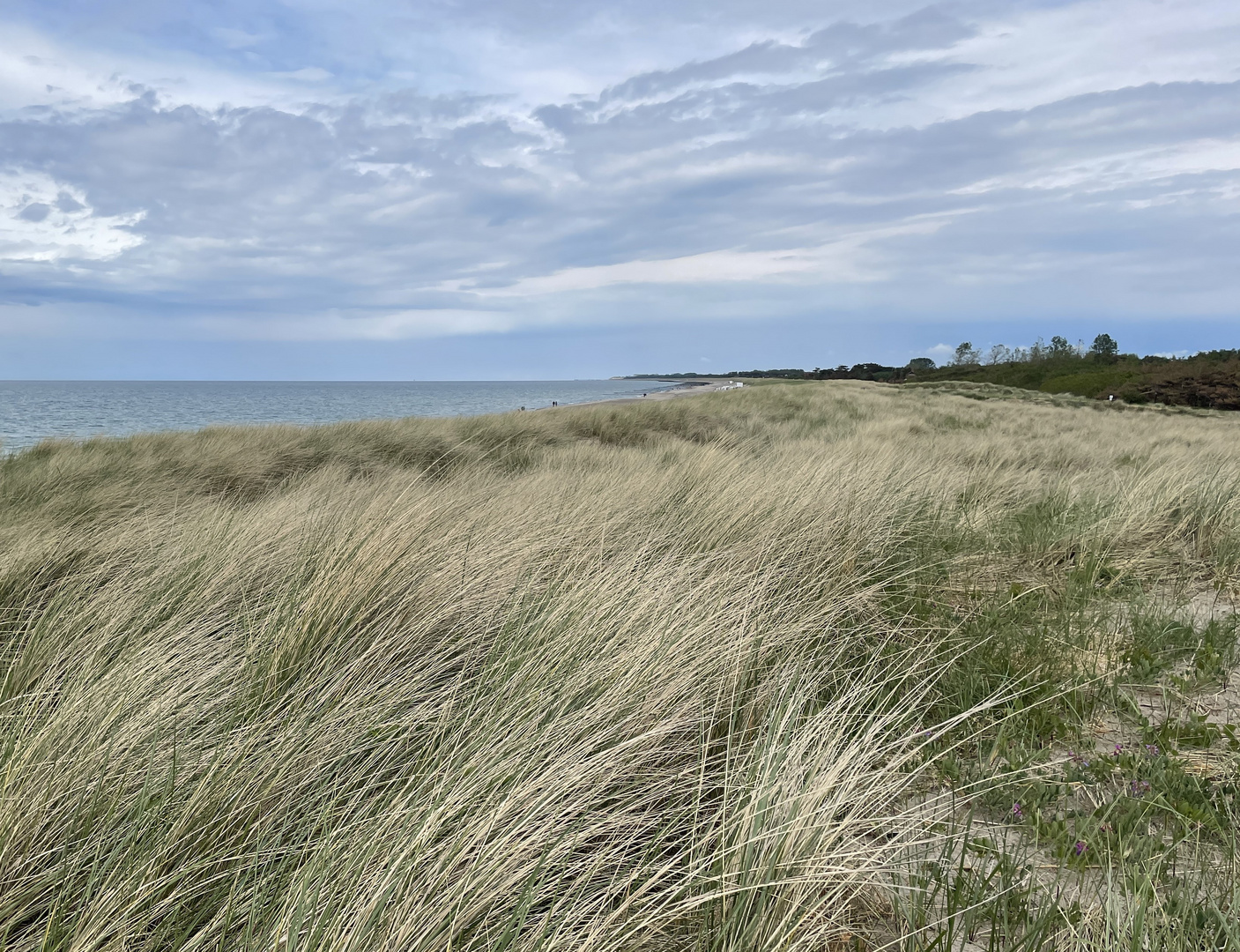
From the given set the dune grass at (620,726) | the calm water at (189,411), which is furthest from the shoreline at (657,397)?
the dune grass at (620,726)

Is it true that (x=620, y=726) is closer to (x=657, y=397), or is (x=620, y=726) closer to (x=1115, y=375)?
(x=657, y=397)

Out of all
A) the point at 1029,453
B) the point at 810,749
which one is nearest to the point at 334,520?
the point at 810,749

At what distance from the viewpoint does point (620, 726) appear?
1.91 m

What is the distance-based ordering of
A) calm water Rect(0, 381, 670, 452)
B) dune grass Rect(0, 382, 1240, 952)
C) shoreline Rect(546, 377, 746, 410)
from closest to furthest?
dune grass Rect(0, 382, 1240, 952) < shoreline Rect(546, 377, 746, 410) < calm water Rect(0, 381, 670, 452)

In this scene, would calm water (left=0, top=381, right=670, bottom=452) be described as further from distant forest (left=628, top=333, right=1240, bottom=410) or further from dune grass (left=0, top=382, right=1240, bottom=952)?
distant forest (left=628, top=333, right=1240, bottom=410)

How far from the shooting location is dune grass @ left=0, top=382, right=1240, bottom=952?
1397mm

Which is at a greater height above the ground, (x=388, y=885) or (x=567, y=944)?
(x=388, y=885)

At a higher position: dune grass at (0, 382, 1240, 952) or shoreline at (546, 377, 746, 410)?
shoreline at (546, 377, 746, 410)

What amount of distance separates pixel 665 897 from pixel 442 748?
61 centimetres

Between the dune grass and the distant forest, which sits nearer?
the dune grass

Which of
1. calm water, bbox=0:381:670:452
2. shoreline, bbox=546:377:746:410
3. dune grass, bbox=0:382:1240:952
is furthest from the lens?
calm water, bbox=0:381:670:452

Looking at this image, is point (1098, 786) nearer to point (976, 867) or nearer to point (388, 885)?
point (976, 867)

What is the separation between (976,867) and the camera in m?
1.74

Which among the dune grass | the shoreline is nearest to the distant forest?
the shoreline
